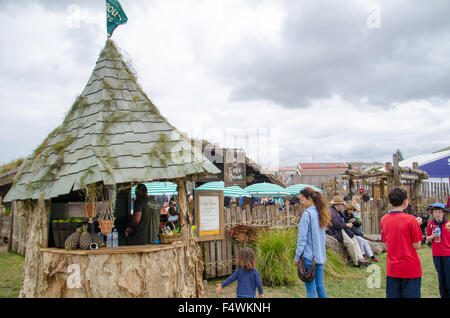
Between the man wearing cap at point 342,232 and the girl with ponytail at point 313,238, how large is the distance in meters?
3.60

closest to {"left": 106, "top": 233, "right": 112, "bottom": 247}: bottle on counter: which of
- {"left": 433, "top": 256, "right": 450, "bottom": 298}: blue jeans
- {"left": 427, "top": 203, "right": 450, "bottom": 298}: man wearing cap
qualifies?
{"left": 427, "top": 203, "right": 450, "bottom": 298}: man wearing cap

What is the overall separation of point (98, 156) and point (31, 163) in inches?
67.5

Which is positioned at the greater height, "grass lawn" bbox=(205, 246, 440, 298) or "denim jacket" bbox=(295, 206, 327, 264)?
"denim jacket" bbox=(295, 206, 327, 264)

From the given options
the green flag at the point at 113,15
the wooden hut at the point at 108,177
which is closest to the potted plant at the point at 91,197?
the wooden hut at the point at 108,177

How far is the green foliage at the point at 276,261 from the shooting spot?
659 centimetres

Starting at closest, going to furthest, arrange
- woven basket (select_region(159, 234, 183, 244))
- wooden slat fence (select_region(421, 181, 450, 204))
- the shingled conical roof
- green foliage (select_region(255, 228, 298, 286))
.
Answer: the shingled conical roof
woven basket (select_region(159, 234, 183, 244))
green foliage (select_region(255, 228, 298, 286))
wooden slat fence (select_region(421, 181, 450, 204))

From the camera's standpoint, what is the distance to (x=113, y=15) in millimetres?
5836

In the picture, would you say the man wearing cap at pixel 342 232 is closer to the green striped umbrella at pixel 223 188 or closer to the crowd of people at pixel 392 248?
the crowd of people at pixel 392 248

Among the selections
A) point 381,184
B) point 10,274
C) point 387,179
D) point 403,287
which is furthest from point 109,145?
point 381,184

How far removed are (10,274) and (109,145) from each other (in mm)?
6253

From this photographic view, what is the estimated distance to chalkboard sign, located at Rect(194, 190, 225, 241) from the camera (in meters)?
6.82

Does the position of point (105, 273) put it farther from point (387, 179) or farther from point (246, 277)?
point (387, 179)

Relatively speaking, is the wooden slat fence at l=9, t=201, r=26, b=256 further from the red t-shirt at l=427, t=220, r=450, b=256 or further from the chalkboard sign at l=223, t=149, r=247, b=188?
the red t-shirt at l=427, t=220, r=450, b=256
